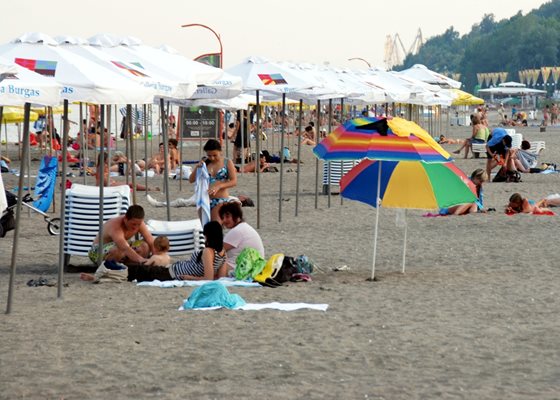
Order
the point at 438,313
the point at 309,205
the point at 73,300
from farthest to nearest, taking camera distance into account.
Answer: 1. the point at 309,205
2. the point at 73,300
3. the point at 438,313

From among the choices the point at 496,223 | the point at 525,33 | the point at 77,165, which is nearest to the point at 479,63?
the point at 525,33

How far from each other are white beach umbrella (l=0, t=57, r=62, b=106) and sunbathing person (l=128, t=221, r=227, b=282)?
2.49m

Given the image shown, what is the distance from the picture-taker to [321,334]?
856 centimetres

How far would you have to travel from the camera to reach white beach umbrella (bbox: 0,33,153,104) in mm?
10203

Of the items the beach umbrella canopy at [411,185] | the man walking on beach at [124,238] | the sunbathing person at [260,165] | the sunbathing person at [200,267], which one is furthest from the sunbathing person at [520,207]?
the sunbathing person at [260,165]

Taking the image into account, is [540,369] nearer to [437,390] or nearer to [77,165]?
[437,390]

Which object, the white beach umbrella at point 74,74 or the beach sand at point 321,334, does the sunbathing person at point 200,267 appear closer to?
the beach sand at point 321,334

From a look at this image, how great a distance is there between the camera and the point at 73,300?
1020 centimetres

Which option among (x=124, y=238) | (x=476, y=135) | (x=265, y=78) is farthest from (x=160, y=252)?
(x=476, y=135)

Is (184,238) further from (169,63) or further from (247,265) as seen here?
(169,63)

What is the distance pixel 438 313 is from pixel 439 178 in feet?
8.28

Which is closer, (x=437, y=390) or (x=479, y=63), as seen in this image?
(x=437, y=390)

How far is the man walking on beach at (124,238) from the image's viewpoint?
452 inches

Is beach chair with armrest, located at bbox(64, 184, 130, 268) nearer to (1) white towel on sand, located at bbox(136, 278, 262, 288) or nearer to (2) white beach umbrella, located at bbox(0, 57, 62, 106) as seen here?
(1) white towel on sand, located at bbox(136, 278, 262, 288)
